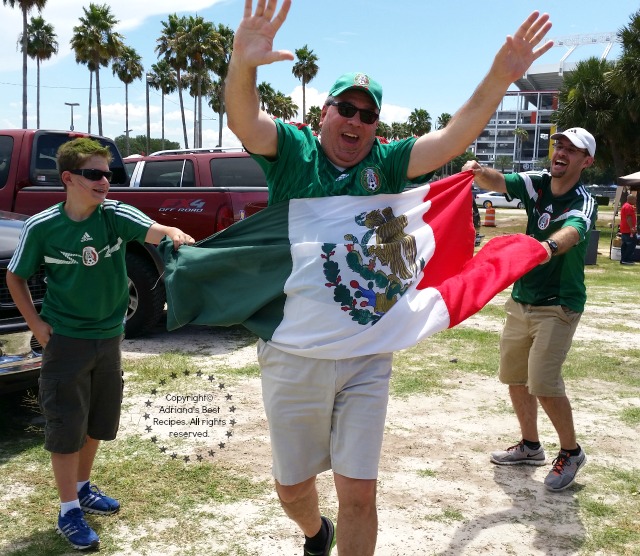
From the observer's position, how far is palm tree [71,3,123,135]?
4866 centimetres

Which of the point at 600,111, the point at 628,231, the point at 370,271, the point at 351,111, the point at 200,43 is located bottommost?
the point at 628,231

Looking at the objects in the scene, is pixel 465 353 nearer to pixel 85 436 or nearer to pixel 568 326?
pixel 568 326

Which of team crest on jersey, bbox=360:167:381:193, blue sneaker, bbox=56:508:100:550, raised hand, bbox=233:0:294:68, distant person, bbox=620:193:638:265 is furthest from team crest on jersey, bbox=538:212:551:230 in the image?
distant person, bbox=620:193:638:265

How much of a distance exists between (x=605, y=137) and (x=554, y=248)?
2877 cm

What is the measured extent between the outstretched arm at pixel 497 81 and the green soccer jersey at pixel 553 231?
1558 millimetres

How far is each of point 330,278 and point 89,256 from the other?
1.39m

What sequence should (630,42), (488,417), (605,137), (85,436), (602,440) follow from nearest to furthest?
(85,436) < (602,440) < (488,417) < (630,42) < (605,137)

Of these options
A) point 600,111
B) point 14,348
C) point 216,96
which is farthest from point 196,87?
point 14,348

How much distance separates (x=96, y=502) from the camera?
3.65 meters

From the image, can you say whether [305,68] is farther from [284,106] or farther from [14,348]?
[14,348]

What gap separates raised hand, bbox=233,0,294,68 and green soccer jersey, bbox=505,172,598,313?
230 centimetres

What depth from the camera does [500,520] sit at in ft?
12.2

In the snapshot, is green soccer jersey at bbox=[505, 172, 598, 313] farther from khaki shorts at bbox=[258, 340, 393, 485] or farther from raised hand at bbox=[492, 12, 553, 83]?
khaki shorts at bbox=[258, 340, 393, 485]

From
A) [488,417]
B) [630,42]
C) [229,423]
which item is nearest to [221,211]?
[229,423]
